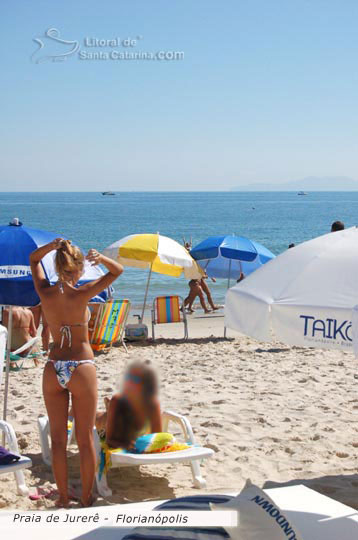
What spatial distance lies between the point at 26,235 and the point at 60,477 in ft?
5.36

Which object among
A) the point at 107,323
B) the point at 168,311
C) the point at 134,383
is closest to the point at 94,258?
the point at 134,383

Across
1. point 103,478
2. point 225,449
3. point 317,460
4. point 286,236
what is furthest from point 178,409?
point 286,236

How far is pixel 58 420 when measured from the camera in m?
4.00

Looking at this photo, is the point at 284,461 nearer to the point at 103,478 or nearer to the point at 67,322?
the point at 103,478

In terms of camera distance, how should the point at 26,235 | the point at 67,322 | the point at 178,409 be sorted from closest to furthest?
the point at 67,322
the point at 26,235
the point at 178,409

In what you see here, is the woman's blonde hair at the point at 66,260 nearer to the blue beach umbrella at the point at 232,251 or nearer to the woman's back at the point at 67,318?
the woman's back at the point at 67,318

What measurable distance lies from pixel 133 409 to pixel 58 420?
653 millimetres

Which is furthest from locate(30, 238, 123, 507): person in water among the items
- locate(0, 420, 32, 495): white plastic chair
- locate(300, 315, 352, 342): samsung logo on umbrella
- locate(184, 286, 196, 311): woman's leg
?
locate(184, 286, 196, 311): woman's leg

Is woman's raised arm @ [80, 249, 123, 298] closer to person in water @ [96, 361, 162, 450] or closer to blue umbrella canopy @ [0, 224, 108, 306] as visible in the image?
blue umbrella canopy @ [0, 224, 108, 306]

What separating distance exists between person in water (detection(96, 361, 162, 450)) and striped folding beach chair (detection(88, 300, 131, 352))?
4.78 meters

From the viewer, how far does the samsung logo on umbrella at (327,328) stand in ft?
10.1

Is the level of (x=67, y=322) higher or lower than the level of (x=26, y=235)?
lower

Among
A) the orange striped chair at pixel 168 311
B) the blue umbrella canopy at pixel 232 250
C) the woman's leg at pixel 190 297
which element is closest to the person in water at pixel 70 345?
the blue umbrella canopy at pixel 232 250

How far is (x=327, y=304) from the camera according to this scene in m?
3.15
